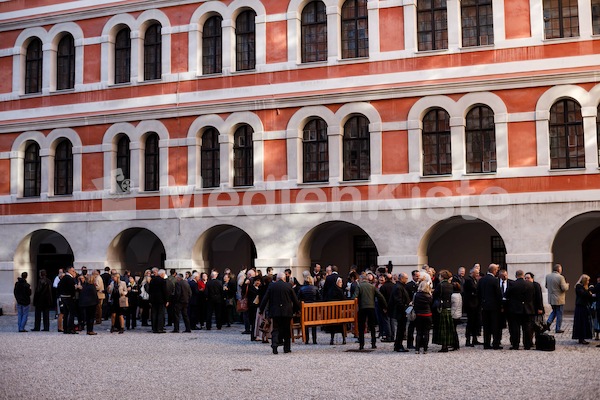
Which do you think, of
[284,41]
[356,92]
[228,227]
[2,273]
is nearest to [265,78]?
[284,41]

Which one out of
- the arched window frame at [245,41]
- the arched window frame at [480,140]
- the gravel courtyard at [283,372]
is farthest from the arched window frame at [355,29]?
the gravel courtyard at [283,372]

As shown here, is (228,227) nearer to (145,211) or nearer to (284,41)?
(145,211)

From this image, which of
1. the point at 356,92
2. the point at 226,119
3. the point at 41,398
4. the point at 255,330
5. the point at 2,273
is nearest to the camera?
the point at 41,398

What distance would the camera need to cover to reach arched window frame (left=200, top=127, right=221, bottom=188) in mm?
29250

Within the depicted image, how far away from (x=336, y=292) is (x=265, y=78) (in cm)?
1044

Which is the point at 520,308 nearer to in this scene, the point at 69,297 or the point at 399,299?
the point at 399,299

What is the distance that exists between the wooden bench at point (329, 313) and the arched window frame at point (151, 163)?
12.3m

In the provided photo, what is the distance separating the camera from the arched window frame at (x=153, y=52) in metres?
30.4

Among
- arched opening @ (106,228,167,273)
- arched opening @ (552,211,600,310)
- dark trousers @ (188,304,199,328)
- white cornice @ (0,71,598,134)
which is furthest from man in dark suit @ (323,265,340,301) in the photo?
Answer: arched opening @ (106,228,167,273)

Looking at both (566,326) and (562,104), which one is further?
(562,104)

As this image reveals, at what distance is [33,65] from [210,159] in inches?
354

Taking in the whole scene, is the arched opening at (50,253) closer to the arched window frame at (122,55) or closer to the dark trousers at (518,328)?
the arched window frame at (122,55)

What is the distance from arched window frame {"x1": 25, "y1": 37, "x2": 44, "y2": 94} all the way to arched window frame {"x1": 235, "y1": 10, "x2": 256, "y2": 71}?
8.65 m

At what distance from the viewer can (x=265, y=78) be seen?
28391mm
